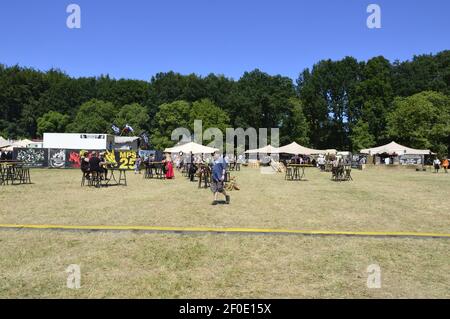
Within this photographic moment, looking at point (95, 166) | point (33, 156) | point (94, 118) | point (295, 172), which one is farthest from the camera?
point (94, 118)

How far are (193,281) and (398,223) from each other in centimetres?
641

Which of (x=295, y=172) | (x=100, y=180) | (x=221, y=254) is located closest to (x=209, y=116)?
(x=295, y=172)

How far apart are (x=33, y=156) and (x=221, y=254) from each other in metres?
33.7

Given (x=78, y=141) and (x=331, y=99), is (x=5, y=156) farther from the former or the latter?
(x=331, y=99)

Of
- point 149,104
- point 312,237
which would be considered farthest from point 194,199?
point 149,104

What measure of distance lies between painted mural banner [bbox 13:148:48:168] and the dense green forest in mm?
30589

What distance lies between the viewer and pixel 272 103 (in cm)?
6600

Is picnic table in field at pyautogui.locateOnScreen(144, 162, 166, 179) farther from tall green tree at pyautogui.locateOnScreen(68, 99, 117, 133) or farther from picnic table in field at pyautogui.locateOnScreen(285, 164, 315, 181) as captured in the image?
tall green tree at pyautogui.locateOnScreen(68, 99, 117, 133)

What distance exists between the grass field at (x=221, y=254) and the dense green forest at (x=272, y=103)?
53.5 meters

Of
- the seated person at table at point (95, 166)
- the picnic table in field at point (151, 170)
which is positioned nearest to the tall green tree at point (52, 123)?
the picnic table in field at point (151, 170)

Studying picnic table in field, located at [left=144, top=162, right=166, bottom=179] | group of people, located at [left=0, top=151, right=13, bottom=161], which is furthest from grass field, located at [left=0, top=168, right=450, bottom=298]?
group of people, located at [left=0, top=151, right=13, bottom=161]

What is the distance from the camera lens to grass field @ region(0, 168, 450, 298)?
207 inches

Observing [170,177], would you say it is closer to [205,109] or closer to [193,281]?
[193,281]

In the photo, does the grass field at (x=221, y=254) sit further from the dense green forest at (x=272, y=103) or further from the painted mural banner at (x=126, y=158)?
the dense green forest at (x=272, y=103)
